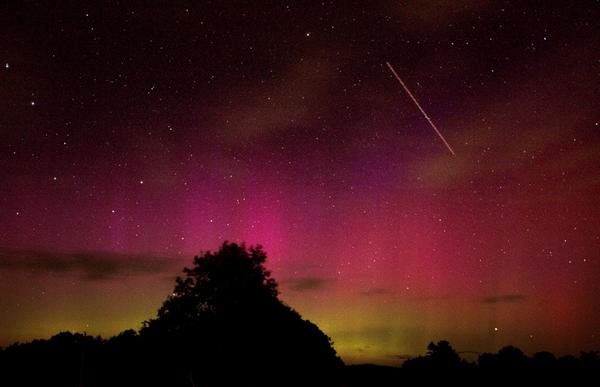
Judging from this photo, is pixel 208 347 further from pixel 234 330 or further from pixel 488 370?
pixel 488 370

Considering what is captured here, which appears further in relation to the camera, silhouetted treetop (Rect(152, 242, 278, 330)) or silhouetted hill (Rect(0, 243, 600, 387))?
silhouetted treetop (Rect(152, 242, 278, 330))

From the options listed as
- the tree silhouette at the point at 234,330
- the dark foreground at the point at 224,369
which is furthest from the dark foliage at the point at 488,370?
the tree silhouette at the point at 234,330

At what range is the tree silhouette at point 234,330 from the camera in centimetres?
2220

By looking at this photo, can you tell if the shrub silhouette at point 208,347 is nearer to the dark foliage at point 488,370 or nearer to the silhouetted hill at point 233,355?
the silhouetted hill at point 233,355

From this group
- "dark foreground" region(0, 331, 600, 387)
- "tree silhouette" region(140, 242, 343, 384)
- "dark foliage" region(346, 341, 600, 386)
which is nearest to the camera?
"dark foreground" region(0, 331, 600, 387)

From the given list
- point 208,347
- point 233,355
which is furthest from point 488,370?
point 208,347

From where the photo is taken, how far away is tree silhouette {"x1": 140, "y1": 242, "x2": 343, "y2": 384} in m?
22.2

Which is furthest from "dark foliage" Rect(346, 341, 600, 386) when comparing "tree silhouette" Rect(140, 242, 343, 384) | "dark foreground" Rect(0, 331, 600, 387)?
"tree silhouette" Rect(140, 242, 343, 384)

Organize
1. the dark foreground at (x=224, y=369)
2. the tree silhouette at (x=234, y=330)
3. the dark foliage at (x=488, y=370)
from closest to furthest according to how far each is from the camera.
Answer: the dark foreground at (x=224, y=369), the dark foliage at (x=488, y=370), the tree silhouette at (x=234, y=330)

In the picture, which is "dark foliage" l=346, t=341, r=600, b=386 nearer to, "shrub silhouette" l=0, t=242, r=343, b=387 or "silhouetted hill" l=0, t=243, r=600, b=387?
"silhouetted hill" l=0, t=243, r=600, b=387

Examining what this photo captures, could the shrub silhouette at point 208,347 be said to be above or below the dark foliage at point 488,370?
above

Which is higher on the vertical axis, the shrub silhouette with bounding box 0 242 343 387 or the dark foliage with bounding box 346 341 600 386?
the shrub silhouette with bounding box 0 242 343 387

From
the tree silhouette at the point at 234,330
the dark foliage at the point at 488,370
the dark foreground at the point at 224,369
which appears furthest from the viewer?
the tree silhouette at the point at 234,330

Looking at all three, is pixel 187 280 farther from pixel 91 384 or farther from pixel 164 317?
pixel 91 384
